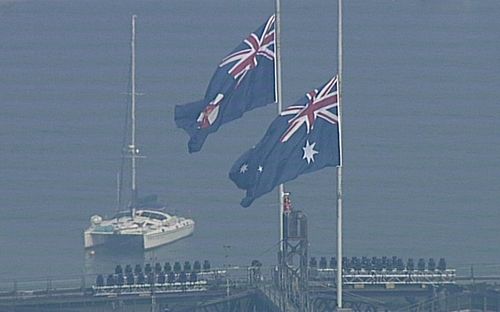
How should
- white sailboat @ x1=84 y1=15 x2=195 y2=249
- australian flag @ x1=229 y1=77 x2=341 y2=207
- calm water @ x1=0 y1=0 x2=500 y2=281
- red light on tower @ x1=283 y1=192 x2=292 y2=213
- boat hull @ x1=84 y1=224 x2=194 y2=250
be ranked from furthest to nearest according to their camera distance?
white sailboat @ x1=84 y1=15 x2=195 y2=249, boat hull @ x1=84 y1=224 x2=194 y2=250, calm water @ x1=0 y1=0 x2=500 y2=281, red light on tower @ x1=283 y1=192 x2=292 y2=213, australian flag @ x1=229 y1=77 x2=341 y2=207

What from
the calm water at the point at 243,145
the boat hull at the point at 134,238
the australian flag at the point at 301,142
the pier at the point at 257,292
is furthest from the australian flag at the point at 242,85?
the boat hull at the point at 134,238

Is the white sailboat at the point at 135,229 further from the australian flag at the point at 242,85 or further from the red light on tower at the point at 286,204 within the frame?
the australian flag at the point at 242,85

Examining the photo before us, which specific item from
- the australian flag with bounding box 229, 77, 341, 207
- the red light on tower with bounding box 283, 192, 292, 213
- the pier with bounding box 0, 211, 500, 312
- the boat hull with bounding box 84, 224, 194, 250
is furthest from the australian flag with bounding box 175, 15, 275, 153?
the boat hull with bounding box 84, 224, 194, 250

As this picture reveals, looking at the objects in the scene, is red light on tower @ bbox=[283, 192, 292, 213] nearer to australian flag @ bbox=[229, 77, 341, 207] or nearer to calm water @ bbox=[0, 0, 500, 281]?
australian flag @ bbox=[229, 77, 341, 207]

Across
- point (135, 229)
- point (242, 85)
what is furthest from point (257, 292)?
point (135, 229)

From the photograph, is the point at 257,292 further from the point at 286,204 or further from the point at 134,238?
the point at 134,238

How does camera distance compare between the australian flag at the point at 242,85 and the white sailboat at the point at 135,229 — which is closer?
the australian flag at the point at 242,85

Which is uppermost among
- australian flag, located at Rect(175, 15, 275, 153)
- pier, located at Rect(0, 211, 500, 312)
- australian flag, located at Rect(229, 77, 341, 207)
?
australian flag, located at Rect(175, 15, 275, 153)
